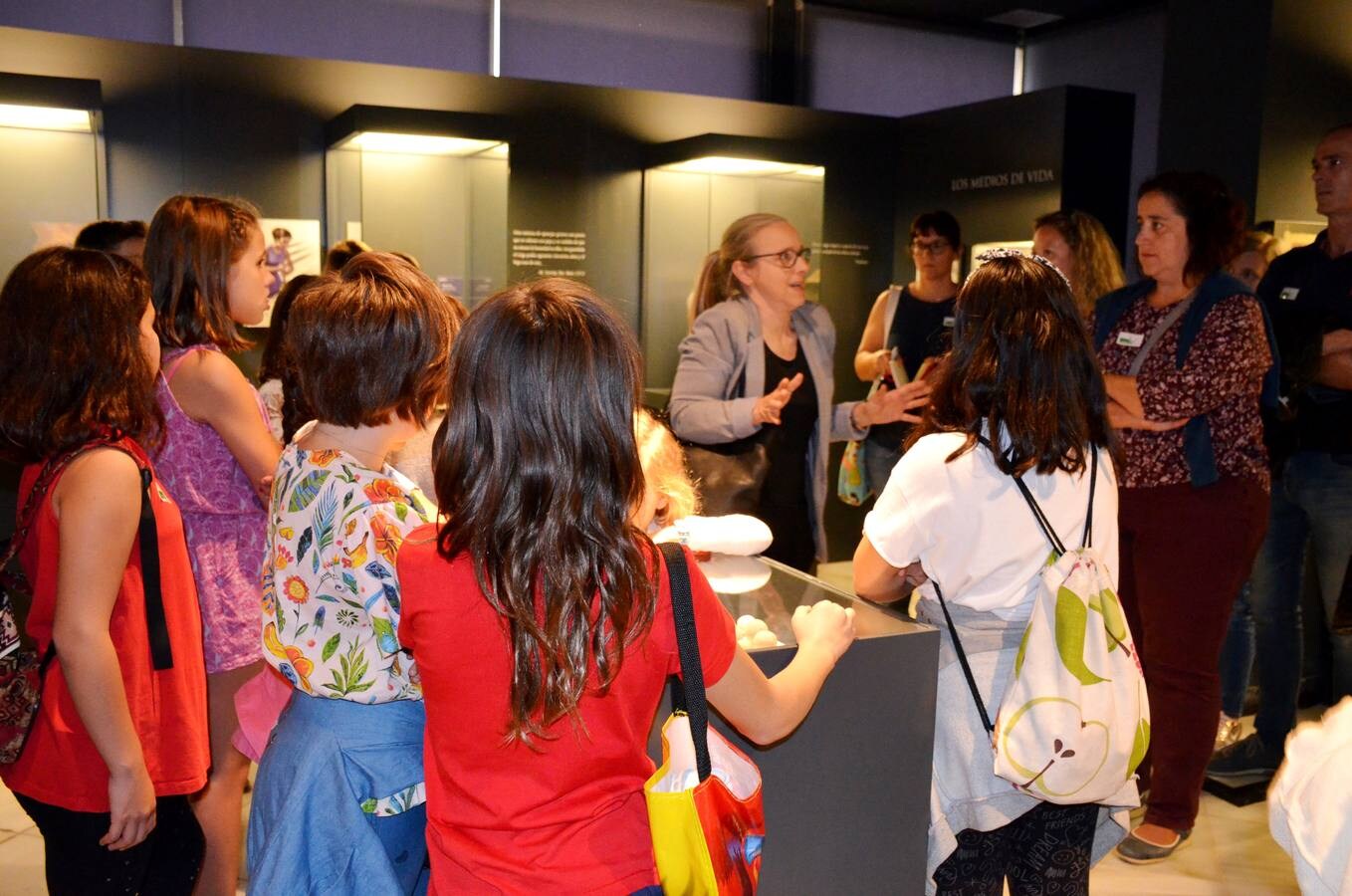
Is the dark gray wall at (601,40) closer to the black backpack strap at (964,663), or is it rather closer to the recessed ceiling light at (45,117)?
the recessed ceiling light at (45,117)

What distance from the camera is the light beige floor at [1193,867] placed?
11.2 ft

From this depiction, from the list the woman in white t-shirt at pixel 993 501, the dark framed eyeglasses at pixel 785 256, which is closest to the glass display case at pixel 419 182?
the dark framed eyeglasses at pixel 785 256

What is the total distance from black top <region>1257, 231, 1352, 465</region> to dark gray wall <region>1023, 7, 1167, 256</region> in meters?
3.67

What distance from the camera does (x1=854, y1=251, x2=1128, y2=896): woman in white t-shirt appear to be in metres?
2.13

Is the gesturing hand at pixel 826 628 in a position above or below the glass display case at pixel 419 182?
below

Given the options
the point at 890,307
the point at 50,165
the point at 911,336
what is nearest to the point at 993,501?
the point at 911,336

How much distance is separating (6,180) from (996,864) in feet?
16.0

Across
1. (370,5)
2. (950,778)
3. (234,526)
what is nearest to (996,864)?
(950,778)

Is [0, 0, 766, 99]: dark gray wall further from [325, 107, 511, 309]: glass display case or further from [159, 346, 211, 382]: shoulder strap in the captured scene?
[159, 346, 211, 382]: shoulder strap

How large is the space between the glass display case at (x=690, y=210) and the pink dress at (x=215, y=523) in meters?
4.35

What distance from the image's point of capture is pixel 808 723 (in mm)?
2025

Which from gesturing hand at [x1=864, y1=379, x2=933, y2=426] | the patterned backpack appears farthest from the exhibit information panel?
gesturing hand at [x1=864, y1=379, x2=933, y2=426]

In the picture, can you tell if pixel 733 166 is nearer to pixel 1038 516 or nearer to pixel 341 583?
pixel 1038 516

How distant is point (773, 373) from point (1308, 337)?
187 centimetres
